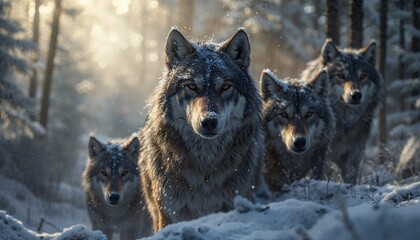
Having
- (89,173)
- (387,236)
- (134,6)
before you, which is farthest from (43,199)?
(134,6)

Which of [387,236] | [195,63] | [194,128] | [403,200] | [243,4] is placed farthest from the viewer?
[243,4]

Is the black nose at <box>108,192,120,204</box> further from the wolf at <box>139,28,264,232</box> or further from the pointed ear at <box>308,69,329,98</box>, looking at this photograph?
the pointed ear at <box>308,69,329,98</box>

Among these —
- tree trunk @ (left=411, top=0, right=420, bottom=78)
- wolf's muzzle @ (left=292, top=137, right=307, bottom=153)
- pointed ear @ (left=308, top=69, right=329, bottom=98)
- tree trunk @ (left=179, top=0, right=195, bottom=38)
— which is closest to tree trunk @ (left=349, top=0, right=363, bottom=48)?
pointed ear @ (left=308, top=69, right=329, bottom=98)

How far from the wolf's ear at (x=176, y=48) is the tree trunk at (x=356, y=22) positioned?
26.4ft

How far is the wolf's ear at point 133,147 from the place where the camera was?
860cm

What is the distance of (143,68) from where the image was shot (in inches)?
1987

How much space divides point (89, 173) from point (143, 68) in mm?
42561

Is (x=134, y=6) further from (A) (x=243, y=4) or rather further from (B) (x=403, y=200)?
(B) (x=403, y=200)

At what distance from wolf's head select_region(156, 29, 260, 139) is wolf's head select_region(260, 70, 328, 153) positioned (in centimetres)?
143

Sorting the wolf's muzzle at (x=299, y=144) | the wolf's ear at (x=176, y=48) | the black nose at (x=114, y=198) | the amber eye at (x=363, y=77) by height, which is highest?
the amber eye at (x=363, y=77)

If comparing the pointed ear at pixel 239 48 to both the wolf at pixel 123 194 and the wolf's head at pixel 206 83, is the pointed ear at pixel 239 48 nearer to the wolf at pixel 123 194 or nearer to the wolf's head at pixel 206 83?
the wolf's head at pixel 206 83

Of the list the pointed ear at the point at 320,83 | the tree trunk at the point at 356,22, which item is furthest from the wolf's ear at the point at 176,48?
the tree trunk at the point at 356,22

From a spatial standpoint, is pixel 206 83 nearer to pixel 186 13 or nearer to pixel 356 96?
pixel 356 96

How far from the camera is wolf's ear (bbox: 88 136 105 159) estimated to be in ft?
29.1
